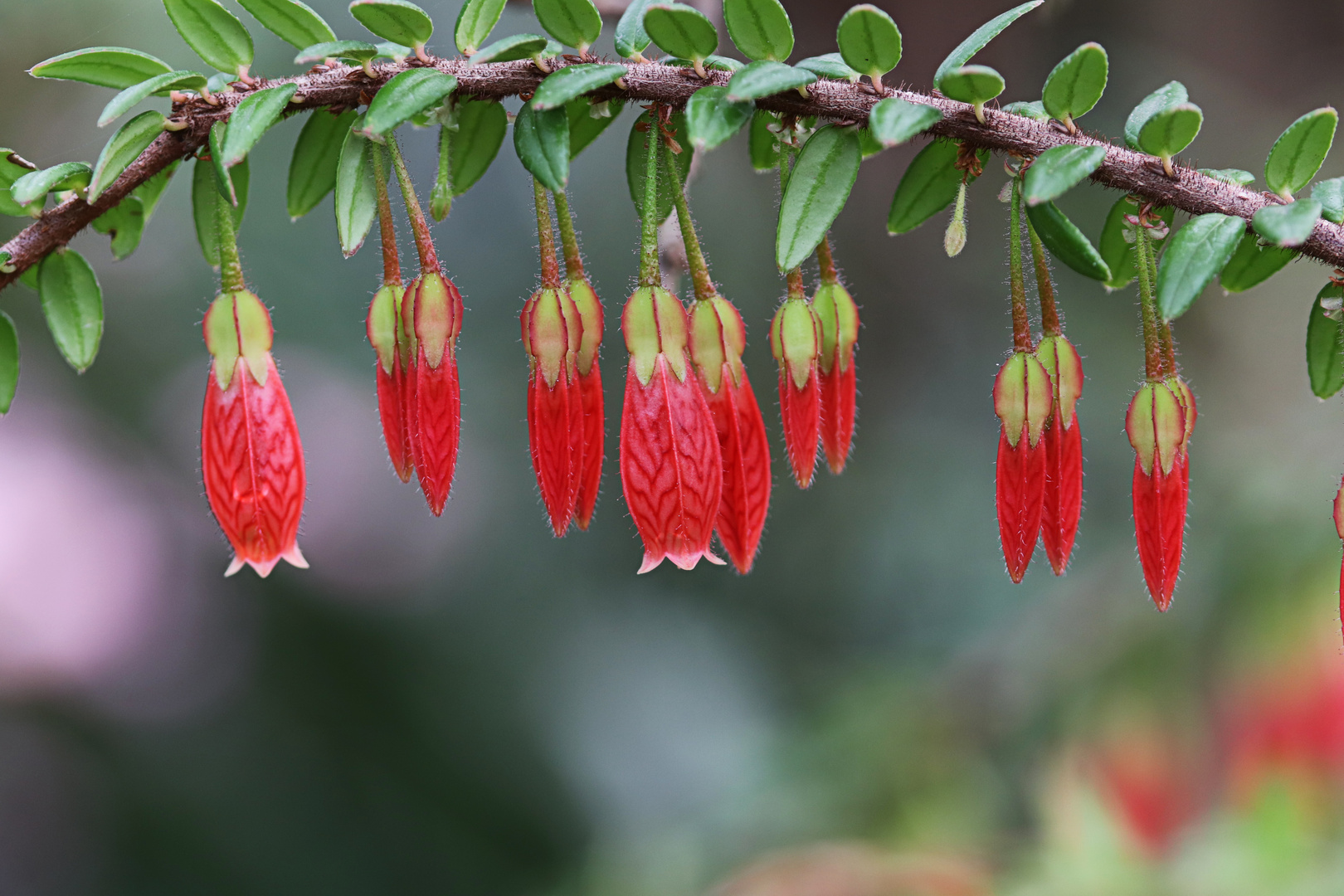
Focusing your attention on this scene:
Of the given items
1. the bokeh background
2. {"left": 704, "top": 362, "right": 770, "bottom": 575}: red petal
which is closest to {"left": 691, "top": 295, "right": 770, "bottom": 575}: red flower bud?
{"left": 704, "top": 362, "right": 770, "bottom": 575}: red petal

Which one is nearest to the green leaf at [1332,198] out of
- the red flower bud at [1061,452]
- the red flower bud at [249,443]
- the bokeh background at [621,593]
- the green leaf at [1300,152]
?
the green leaf at [1300,152]

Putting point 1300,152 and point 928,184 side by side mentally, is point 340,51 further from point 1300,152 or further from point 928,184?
point 1300,152

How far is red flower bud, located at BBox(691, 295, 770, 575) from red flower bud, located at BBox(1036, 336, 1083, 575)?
0.12m

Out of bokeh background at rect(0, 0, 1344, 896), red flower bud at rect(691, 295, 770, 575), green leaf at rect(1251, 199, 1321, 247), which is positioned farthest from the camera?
bokeh background at rect(0, 0, 1344, 896)

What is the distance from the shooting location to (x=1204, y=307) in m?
1.58

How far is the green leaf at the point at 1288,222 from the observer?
35cm

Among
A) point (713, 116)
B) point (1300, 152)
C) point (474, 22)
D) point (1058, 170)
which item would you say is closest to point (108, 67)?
point (474, 22)

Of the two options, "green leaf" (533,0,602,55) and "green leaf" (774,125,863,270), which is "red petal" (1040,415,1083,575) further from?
"green leaf" (533,0,602,55)

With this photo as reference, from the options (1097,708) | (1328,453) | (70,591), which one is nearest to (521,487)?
(70,591)

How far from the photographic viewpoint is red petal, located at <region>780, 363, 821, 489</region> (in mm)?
460

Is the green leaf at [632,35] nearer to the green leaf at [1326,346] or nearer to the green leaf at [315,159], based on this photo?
the green leaf at [315,159]

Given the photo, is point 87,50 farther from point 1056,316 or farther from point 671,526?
point 1056,316

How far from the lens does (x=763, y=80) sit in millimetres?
368

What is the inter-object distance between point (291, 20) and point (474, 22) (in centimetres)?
8
